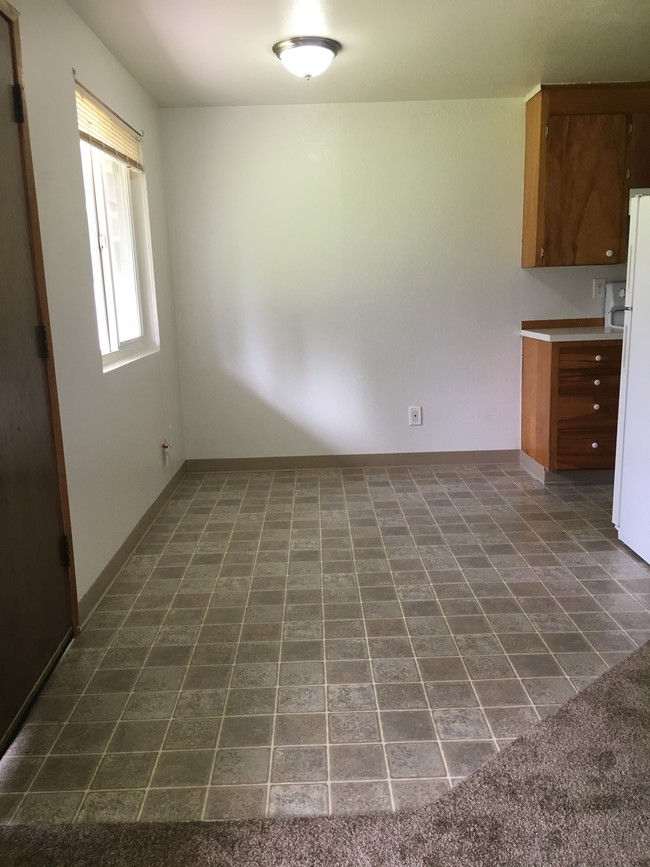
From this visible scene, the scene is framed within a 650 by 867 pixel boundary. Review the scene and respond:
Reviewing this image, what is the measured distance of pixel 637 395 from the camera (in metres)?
A: 2.91

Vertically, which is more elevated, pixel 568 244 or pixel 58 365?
pixel 568 244

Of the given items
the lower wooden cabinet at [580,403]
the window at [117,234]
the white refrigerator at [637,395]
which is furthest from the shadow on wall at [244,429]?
the white refrigerator at [637,395]

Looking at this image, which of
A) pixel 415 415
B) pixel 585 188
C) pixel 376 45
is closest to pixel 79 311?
pixel 376 45

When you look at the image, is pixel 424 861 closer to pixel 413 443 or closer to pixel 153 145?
pixel 413 443

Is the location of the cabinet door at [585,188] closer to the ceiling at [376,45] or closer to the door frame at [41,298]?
the ceiling at [376,45]

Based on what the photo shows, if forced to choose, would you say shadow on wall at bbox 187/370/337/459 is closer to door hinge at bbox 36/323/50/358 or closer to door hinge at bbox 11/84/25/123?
door hinge at bbox 36/323/50/358

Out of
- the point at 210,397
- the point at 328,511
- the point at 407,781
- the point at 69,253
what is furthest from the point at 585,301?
the point at 407,781

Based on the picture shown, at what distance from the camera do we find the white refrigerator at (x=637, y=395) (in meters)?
2.83

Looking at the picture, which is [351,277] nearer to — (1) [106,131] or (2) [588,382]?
(2) [588,382]

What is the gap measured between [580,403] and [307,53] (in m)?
2.42

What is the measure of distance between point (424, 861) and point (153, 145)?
396 centimetres

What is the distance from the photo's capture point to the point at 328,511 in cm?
382

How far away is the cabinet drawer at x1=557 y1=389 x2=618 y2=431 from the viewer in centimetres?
397

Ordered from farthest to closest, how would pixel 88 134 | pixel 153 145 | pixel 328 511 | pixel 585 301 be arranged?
1. pixel 585 301
2. pixel 153 145
3. pixel 328 511
4. pixel 88 134
